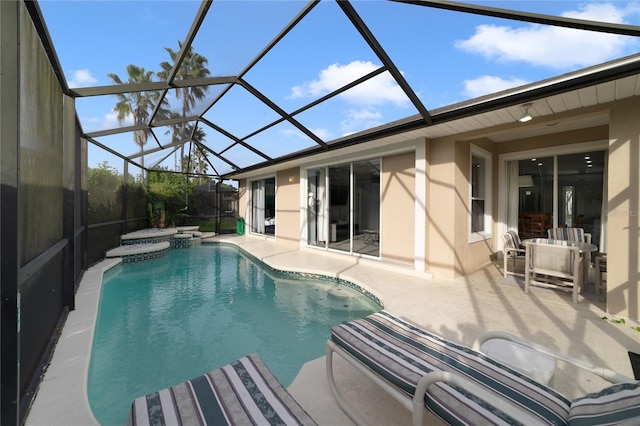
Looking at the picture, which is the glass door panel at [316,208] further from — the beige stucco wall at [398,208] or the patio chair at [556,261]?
the patio chair at [556,261]

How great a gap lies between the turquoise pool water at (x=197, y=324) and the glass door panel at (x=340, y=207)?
2382mm

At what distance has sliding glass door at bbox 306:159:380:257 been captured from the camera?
268 inches

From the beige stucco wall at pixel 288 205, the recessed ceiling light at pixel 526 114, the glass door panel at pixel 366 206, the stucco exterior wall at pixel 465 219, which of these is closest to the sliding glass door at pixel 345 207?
the glass door panel at pixel 366 206

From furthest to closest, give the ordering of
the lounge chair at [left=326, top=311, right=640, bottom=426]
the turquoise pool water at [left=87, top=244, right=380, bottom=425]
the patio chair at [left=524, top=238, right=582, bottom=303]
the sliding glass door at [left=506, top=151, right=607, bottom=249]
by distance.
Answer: the sliding glass door at [left=506, top=151, right=607, bottom=249] → the patio chair at [left=524, top=238, right=582, bottom=303] → the turquoise pool water at [left=87, top=244, right=380, bottom=425] → the lounge chair at [left=326, top=311, right=640, bottom=426]

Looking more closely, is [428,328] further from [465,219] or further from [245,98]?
[245,98]

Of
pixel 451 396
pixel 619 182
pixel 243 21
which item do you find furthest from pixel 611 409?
pixel 243 21

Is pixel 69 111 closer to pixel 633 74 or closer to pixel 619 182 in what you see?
pixel 633 74

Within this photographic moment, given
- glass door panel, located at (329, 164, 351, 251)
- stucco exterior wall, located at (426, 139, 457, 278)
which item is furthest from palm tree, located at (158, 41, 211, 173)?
stucco exterior wall, located at (426, 139, 457, 278)

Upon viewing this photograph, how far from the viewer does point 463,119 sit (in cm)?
416

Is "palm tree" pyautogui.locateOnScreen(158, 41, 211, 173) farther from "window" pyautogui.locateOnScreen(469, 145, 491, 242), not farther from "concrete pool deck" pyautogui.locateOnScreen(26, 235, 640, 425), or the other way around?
"window" pyautogui.locateOnScreen(469, 145, 491, 242)

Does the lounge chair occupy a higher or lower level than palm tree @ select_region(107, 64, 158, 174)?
lower

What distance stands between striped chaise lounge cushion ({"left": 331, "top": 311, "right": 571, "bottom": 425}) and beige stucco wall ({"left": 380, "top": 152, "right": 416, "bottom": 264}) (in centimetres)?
375

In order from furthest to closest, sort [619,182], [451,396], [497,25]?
[619,182] < [497,25] < [451,396]

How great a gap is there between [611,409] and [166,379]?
3254 millimetres
